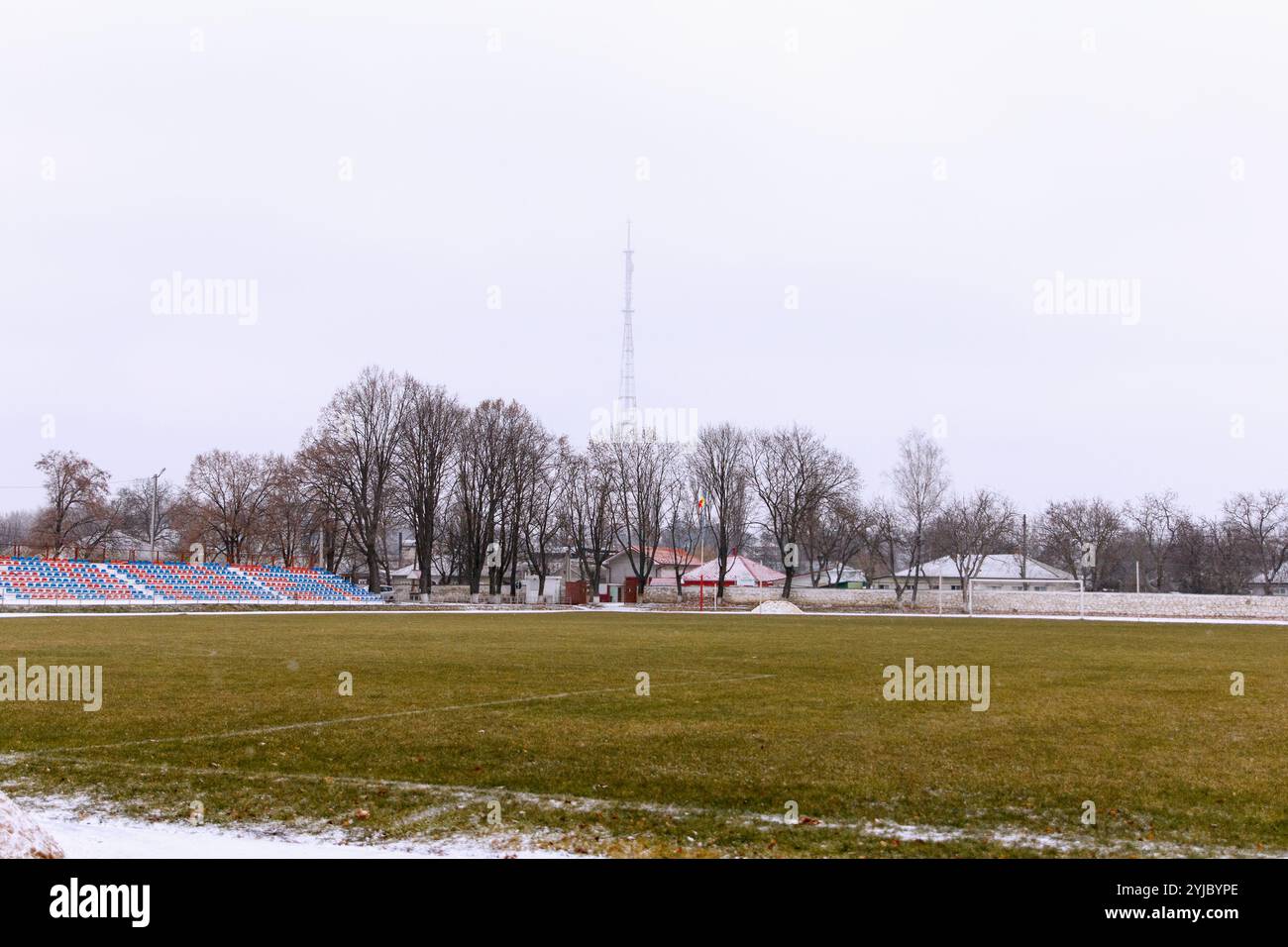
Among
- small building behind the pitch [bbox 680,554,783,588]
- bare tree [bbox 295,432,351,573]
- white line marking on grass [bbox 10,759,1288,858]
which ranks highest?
bare tree [bbox 295,432,351,573]

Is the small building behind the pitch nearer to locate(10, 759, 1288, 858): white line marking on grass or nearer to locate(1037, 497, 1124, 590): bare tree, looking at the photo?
locate(1037, 497, 1124, 590): bare tree

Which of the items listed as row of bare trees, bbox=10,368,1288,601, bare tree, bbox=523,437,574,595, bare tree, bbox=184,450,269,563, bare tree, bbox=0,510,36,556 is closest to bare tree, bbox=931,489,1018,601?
row of bare trees, bbox=10,368,1288,601

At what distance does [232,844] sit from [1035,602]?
230 ft

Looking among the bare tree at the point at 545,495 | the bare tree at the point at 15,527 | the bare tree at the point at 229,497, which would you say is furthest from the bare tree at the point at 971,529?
the bare tree at the point at 15,527

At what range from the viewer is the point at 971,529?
87.2 meters

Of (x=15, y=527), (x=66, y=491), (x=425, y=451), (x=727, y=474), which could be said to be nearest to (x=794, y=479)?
(x=727, y=474)

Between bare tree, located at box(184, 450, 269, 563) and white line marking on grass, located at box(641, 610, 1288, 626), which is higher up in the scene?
bare tree, located at box(184, 450, 269, 563)

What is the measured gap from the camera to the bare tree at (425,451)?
267 ft

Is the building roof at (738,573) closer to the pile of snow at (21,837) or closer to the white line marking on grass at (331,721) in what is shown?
the white line marking on grass at (331,721)

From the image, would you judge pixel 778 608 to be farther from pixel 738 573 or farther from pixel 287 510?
pixel 287 510

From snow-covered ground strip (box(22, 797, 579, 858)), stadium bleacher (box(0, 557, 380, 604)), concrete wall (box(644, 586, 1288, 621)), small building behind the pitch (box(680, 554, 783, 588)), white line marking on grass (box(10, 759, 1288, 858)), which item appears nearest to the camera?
snow-covered ground strip (box(22, 797, 579, 858))

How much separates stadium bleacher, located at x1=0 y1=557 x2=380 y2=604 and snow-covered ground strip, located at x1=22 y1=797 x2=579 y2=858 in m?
54.5

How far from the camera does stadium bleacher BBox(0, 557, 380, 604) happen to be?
59438 mm
